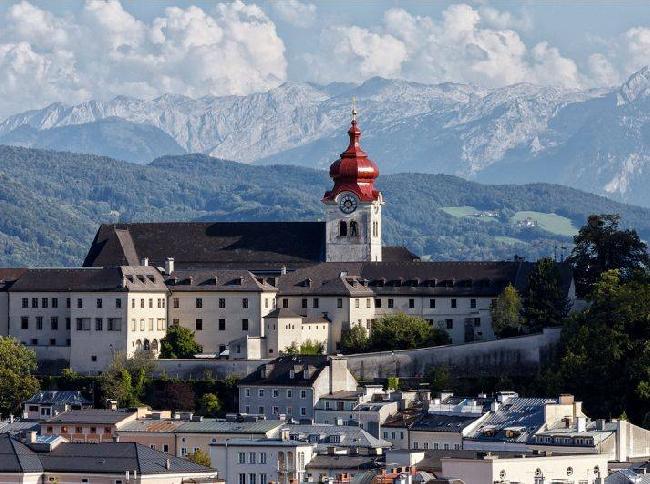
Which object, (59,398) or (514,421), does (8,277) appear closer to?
(59,398)

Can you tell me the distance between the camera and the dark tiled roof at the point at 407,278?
5522 inches

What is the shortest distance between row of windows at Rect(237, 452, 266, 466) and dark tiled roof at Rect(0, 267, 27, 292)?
143 ft

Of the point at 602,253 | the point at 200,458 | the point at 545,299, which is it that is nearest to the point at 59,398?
the point at 545,299

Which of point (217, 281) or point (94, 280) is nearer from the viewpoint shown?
point (94, 280)

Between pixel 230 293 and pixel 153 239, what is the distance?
13102mm

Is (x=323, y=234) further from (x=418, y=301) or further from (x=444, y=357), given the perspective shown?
(x=444, y=357)

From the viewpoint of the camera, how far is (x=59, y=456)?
9400 cm

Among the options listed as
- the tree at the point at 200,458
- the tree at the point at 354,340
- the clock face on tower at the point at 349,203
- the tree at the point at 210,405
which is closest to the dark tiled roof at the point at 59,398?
the tree at the point at 210,405

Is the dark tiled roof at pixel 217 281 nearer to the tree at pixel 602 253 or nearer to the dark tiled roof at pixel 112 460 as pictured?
the tree at pixel 602 253

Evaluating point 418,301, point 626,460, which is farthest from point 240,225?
point 626,460

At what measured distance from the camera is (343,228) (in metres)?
148

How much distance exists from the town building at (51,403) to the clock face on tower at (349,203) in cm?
2305

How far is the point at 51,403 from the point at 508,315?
2555cm

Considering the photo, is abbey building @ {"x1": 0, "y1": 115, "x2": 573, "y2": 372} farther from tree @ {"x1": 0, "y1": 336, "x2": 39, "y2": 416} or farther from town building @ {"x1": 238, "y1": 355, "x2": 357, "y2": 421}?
town building @ {"x1": 238, "y1": 355, "x2": 357, "y2": 421}
